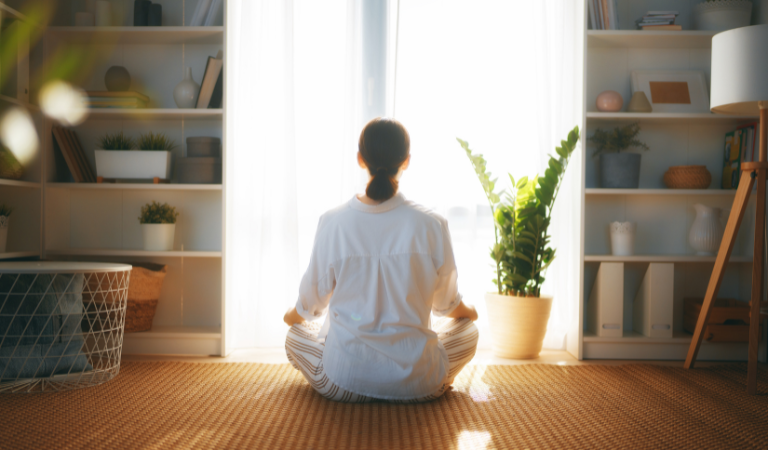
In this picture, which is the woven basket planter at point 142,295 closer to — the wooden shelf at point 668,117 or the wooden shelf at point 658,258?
the wooden shelf at point 658,258

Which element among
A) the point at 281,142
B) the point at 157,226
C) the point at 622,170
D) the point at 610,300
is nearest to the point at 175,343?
the point at 157,226

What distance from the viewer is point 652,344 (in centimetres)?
271

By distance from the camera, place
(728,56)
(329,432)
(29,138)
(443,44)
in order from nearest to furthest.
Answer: (329,432)
(728,56)
(29,138)
(443,44)

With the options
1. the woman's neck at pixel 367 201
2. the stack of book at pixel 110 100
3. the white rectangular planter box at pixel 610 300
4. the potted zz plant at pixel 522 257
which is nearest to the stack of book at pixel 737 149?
the white rectangular planter box at pixel 610 300

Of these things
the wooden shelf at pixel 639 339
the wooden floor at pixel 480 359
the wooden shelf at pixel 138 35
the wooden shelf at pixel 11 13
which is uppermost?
the wooden shelf at pixel 11 13

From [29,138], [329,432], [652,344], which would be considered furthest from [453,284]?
[29,138]

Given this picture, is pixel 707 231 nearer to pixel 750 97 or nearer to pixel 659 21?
pixel 750 97

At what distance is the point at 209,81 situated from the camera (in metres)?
2.72

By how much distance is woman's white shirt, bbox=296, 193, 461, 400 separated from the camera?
1.77 meters

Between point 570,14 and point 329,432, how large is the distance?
2375mm

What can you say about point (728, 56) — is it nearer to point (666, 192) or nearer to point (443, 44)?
point (666, 192)

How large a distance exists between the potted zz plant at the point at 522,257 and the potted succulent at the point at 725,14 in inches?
37.3

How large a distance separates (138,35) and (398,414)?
225 centimetres

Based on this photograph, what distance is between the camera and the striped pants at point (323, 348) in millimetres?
1913
